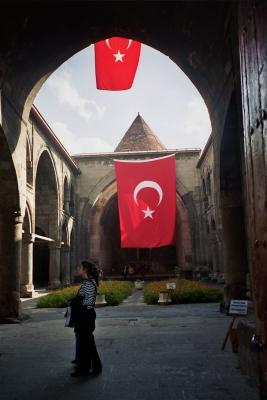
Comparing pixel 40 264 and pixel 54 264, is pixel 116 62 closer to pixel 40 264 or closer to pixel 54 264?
pixel 54 264

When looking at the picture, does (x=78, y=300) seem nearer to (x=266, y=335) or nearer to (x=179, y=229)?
(x=266, y=335)

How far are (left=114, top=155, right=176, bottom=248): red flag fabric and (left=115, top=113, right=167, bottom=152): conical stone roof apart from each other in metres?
13.5

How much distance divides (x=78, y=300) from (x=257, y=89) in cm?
308

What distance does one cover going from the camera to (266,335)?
2363mm

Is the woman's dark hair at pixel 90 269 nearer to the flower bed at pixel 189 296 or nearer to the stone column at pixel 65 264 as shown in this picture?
the flower bed at pixel 189 296

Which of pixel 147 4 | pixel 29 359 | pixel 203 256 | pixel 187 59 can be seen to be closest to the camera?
pixel 29 359

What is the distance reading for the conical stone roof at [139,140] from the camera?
2867 centimetres

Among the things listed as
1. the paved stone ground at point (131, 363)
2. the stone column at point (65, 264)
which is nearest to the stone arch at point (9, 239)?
the paved stone ground at point (131, 363)

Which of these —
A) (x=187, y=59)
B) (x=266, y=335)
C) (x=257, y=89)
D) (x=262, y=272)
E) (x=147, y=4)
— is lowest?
(x=266, y=335)

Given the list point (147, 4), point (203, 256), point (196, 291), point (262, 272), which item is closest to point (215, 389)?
point (262, 272)

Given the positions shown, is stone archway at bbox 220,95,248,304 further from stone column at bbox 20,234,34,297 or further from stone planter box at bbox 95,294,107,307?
stone column at bbox 20,234,34,297

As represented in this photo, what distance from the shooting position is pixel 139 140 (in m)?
29.2

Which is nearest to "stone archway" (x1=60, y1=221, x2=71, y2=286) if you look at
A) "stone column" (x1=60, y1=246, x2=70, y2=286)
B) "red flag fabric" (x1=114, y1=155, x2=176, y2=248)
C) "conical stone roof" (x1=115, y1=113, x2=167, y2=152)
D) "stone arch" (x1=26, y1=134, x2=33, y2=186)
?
"stone column" (x1=60, y1=246, x2=70, y2=286)

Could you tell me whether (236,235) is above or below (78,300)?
above
